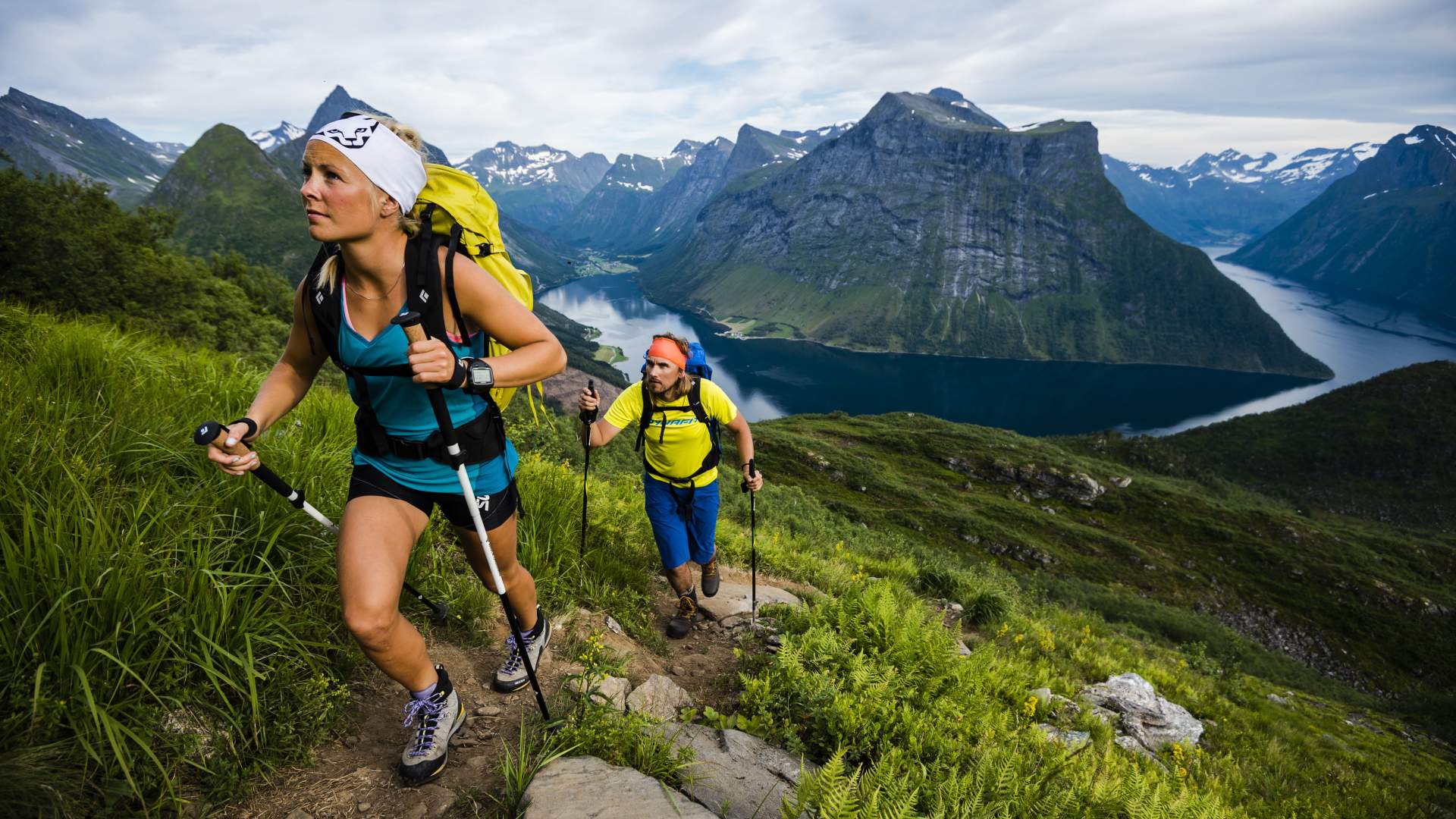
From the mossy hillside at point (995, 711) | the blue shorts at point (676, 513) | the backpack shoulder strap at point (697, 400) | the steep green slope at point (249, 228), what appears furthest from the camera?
the steep green slope at point (249, 228)

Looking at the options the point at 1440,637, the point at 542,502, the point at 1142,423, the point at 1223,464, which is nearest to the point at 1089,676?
the point at 542,502

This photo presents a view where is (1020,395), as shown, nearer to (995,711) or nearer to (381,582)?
(995,711)

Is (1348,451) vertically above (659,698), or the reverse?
(659,698)

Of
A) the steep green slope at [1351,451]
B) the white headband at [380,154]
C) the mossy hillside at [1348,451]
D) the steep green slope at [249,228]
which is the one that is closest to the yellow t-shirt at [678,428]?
the white headband at [380,154]

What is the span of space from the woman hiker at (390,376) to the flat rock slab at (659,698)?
3.63 ft

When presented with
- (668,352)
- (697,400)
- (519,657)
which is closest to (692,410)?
(697,400)

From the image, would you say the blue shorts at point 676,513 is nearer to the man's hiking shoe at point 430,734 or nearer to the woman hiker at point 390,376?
the woman hiker at point 390,376

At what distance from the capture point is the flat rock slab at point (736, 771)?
3.09 meters

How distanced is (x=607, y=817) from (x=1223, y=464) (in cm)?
13589

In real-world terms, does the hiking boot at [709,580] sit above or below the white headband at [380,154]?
below

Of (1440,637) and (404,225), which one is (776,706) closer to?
(404,225)

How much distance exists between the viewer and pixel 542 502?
5656mm

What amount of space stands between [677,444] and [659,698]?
2.25m

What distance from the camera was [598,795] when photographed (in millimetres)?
2787
